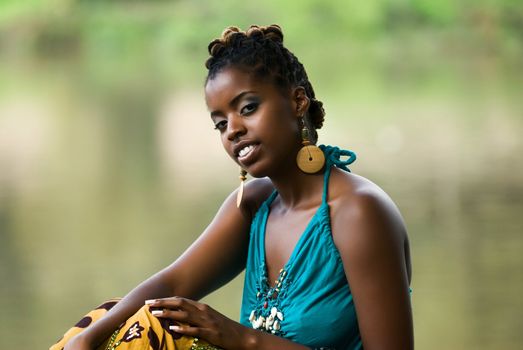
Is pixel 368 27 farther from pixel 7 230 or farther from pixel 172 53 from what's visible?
pixel 7 230

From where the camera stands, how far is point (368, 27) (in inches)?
604

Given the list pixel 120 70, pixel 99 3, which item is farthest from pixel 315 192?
pixel 99 3

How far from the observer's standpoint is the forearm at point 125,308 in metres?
1.90

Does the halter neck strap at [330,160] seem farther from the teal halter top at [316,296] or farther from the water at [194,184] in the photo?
the water at [194,184]

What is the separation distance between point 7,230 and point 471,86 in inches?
276

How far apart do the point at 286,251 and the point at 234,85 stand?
296mm

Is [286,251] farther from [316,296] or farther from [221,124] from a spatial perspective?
[221,124]

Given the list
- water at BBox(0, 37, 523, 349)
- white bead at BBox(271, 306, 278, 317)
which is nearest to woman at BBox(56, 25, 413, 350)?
white bead at BBox(271, 306, 278, 317)

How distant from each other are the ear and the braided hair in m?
0.01

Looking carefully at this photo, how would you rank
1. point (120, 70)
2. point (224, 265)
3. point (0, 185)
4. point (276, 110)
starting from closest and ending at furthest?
1. point (276, 110)
2. point (224, 265)
3. point (0, 185)
4. point (120, 70)

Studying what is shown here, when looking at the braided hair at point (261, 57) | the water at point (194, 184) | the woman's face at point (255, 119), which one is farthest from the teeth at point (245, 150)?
the water at point (194, 184)

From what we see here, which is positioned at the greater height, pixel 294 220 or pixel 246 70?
pixel 246 70

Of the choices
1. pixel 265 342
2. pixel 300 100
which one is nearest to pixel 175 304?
pixel 265 342

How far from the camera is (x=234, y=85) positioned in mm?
1893
